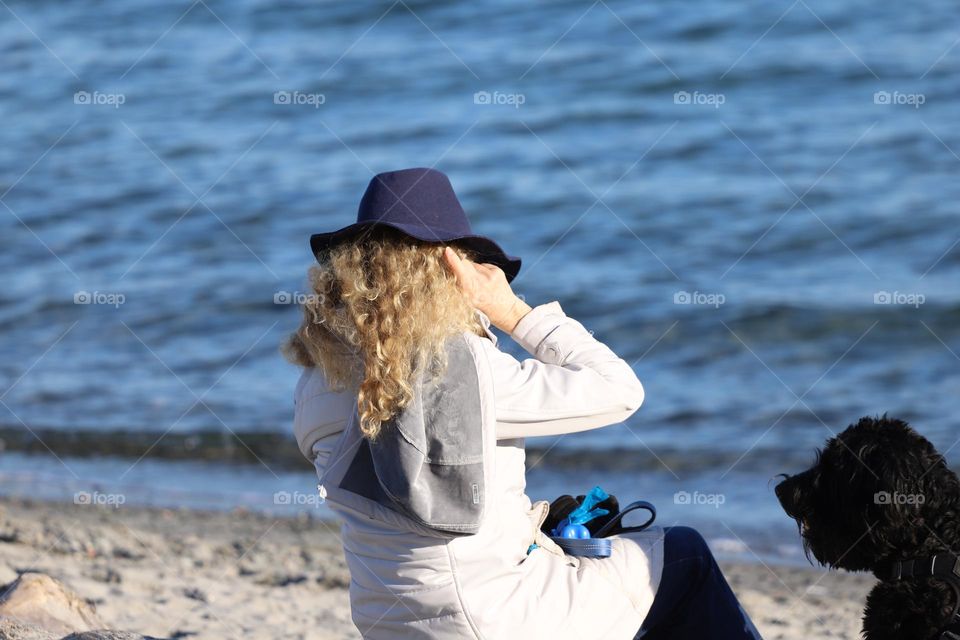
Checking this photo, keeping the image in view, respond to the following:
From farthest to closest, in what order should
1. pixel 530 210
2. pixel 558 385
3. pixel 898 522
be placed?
pixel 530 210, pixel 898 522, pixel 558 385

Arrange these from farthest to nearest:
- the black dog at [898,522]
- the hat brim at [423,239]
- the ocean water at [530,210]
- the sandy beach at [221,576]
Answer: the ocean water at [530,210]
the sandy beach at [221,576]
the black dog at [898,522]
the hat brim at [423,239]

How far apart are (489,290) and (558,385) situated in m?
0.33

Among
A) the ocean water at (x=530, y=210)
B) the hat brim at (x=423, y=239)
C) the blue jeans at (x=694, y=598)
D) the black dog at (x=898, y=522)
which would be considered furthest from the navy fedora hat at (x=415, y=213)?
the ocean water at (x=530, y=210)

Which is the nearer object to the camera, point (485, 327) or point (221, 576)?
point (485, 327)

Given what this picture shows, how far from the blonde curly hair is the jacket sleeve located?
142 mm

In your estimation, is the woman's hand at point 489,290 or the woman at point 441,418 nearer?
the woman at point 441,418

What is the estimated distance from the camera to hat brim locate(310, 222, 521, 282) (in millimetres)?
2547

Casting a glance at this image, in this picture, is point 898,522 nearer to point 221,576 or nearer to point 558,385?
point 558,385

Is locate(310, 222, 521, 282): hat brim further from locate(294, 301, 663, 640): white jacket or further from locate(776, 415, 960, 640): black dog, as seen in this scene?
locate(776, 415, 960, 640): black dog

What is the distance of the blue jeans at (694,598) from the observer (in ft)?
9.24

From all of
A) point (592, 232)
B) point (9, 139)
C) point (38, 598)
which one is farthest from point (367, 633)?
point (9, 139)

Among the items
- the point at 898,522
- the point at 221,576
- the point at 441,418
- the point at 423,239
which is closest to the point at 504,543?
the point at 441,418

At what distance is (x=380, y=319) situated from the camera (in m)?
2.48

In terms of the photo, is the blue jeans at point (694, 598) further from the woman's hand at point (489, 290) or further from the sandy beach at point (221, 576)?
the sandy beach at point (221, 576)
